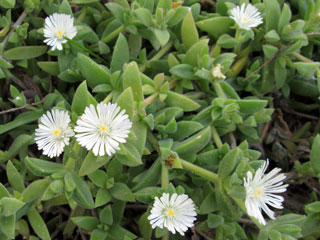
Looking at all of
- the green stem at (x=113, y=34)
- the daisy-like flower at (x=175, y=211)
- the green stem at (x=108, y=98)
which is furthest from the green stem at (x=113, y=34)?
the daisy-like flower at (x=175, y=211)

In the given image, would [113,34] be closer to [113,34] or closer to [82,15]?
[113,34]

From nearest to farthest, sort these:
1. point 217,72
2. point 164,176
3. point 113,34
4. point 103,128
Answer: point 103,128 → point 164,176 → point 217,72 → point 113,34

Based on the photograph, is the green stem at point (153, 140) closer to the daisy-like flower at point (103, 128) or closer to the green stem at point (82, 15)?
the daisy-like flower at point (103, 128)

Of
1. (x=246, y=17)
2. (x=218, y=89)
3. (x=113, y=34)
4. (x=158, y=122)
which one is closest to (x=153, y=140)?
(x=158, y=122)

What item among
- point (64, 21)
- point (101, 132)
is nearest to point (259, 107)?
point (101, 132)

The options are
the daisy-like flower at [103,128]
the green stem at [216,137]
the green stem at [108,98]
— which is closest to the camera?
the daisy-like flower at [103,128]

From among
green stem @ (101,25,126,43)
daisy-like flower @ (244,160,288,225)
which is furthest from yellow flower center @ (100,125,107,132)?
green stem @ (101,25,126,43)

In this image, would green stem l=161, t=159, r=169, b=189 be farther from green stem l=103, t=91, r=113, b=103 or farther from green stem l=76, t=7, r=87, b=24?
green stem l=76, t=7, r=87, b=24

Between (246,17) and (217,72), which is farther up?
(246,17)
